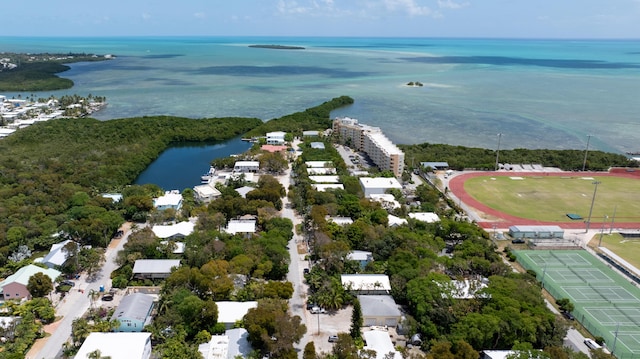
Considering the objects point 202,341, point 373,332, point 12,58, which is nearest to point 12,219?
point 202,341

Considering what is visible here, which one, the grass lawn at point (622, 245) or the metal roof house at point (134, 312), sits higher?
the metal roof house at point (134, 312)

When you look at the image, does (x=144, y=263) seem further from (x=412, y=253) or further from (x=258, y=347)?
(x=412, y=253)

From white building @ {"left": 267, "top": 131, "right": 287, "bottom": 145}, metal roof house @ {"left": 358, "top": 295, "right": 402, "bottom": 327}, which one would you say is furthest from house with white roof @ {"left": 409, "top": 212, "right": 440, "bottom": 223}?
white building @ {"left": 267, "top": 131, "right": 287, "bottom": 145}

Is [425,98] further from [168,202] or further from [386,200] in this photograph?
[168,202]

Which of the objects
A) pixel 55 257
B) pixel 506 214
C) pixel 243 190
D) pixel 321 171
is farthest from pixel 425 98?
pixel 55 257

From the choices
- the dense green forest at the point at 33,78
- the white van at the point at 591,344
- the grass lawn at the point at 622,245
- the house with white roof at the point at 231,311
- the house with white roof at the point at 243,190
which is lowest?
the white van at the point at 591,344

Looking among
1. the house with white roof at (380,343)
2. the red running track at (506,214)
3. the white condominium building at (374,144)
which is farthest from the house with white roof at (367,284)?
the white condominium building at (374,144)

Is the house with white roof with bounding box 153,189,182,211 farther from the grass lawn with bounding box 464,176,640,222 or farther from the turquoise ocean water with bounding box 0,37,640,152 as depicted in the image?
the turquoise ocean water with bounding box 0,37,640,152

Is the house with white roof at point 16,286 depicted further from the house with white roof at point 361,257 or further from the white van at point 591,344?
the white van at point 591,344
